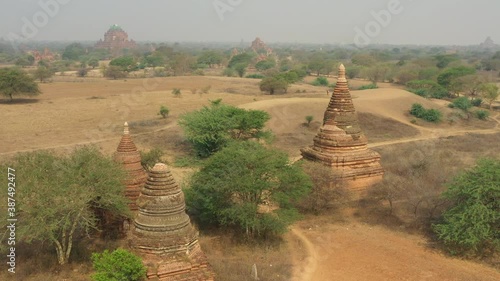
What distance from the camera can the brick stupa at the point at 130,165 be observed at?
49.4ft

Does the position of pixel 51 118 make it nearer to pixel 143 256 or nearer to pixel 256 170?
pixel 256 170

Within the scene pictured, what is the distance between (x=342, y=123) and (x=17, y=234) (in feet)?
42.9

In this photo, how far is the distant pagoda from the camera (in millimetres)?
180250

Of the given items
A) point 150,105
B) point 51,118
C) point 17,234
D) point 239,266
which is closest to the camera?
point 17,234

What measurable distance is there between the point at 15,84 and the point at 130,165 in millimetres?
40759

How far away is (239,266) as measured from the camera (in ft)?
44.2

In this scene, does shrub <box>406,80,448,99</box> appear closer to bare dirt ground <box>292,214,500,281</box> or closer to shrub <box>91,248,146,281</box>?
bare dirt ground <box>292,214,500,281</box>

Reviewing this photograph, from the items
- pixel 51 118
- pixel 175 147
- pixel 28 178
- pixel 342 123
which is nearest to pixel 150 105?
pixel 51 118

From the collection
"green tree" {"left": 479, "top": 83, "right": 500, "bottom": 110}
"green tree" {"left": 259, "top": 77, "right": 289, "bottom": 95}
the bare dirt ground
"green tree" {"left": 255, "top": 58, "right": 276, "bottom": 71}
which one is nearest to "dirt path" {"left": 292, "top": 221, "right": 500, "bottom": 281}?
the bare dirt ground

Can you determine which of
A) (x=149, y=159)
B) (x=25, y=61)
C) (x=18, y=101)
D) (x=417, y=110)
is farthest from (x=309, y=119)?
(x=25, y=61)

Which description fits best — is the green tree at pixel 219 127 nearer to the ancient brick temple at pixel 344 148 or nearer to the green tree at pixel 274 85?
the ancient brick temple at pixel 344 148

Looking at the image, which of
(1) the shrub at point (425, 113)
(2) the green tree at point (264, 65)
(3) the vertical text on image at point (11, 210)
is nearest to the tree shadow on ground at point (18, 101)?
(3) the vertical text on image at point (11, 210)

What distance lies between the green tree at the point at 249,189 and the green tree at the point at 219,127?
42.1 ft

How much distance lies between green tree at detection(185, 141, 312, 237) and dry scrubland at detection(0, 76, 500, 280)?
89cm
